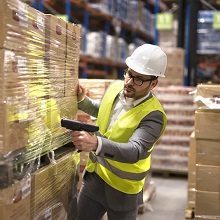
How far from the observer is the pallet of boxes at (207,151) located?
4145 millimetres

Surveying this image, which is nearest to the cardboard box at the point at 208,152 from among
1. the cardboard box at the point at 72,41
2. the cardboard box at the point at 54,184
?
the cardboard box at the point at 54,184

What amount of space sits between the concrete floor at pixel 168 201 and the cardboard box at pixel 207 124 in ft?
3.88

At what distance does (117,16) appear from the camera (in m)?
8.87

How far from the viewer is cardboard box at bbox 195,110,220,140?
4.15 metres

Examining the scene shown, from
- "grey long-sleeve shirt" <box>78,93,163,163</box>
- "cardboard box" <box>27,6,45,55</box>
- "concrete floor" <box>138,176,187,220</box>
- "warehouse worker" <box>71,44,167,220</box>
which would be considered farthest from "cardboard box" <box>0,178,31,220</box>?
"concrete floor" <box>138,176,187,220</box>

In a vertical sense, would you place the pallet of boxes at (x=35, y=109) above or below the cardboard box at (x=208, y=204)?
above

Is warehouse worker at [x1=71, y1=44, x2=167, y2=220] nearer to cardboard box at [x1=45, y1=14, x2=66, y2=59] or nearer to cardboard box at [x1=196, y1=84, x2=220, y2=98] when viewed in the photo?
cardboard box at [x1=45, y1=14, x2=66, y2=59]

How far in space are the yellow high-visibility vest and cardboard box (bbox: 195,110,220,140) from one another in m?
1.39

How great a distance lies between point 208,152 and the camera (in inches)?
166

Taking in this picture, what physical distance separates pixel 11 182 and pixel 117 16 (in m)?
7.18

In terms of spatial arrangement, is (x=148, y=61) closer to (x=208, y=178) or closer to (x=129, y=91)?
(x=129, y=91)

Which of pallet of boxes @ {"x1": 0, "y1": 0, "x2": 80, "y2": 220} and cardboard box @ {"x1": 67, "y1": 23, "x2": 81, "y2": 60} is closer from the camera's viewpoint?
pallet of boxes @ {"x1": 0, "y1": 0, "x2": 80, "y2": 220}

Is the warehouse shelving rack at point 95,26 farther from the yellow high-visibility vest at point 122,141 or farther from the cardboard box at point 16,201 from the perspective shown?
the cardboard box at point 16,201

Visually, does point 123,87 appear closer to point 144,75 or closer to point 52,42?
point 144,75
